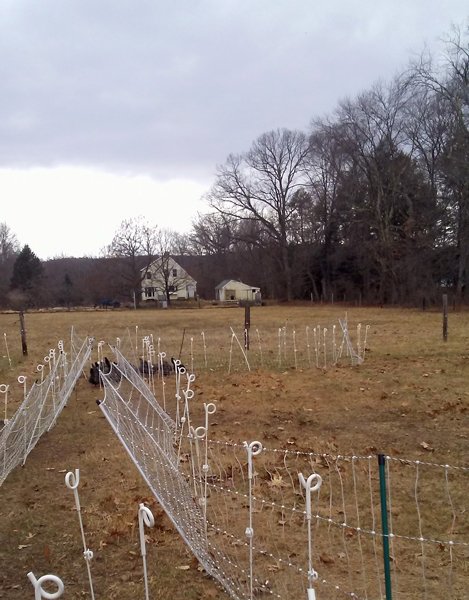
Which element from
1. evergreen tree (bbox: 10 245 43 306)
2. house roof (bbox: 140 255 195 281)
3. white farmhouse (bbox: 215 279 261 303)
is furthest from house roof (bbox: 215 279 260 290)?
evergreen tree (bbox: 10 245 43 306)

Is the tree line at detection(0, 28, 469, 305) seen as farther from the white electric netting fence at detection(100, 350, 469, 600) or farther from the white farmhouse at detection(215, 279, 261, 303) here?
the white electric netting fence at detection(100, 350, 469, 600)

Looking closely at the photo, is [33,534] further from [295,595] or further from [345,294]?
[345,294]

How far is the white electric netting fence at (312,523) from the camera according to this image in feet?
11.8

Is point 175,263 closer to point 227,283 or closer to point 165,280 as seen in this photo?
point 165,280

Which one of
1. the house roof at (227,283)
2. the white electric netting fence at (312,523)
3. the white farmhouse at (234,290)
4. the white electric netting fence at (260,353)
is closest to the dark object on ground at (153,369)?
the white electric netting fence at (260,353)

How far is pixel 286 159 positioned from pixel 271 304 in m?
14.7

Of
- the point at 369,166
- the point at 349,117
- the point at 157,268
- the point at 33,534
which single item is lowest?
the point at 33,534

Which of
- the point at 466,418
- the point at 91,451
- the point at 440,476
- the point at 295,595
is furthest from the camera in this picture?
the point at 466,418

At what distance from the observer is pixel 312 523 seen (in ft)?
14.9

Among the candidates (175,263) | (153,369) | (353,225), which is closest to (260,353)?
(153,369)

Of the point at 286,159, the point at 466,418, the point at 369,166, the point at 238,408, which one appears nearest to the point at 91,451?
the point at 238,408

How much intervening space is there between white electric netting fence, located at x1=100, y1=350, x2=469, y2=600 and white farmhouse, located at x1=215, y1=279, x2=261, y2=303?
58838 millimetres

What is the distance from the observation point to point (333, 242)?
166ft

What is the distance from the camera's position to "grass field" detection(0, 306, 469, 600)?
155 inches
